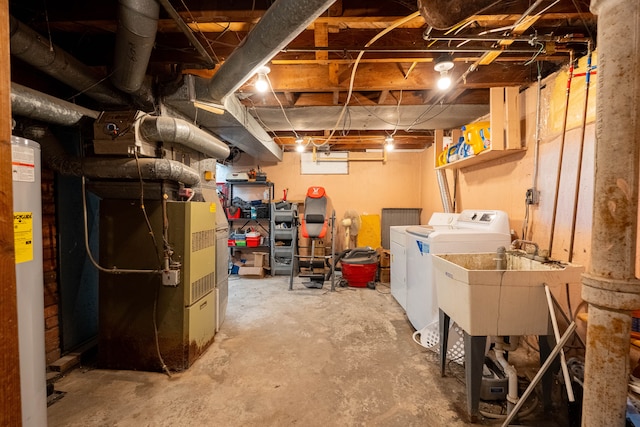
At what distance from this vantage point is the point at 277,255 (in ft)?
15.7

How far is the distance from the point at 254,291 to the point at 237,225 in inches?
67.8

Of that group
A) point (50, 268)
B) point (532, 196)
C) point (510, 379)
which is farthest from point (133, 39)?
point (532, 196)

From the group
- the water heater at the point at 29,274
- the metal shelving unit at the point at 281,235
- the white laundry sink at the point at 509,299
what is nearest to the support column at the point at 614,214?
the white laundry sink at the point at 509,299

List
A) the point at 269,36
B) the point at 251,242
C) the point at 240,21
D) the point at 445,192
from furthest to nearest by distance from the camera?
the point at 251,242 < the point at 445,192 < the point at 240,21 < the point at 269,36

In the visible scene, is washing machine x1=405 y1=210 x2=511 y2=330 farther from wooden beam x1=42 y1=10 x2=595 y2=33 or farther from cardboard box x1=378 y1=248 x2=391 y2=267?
cardboard box x1=378 y1=248 x2=391 y2=267

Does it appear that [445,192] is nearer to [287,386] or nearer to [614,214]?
[614,214]

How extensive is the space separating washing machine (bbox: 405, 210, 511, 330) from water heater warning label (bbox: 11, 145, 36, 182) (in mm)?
2455

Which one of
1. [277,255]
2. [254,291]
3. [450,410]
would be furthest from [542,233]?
[277,255]

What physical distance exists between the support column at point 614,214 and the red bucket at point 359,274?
3206 mm

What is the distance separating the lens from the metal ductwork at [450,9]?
114 centimetres

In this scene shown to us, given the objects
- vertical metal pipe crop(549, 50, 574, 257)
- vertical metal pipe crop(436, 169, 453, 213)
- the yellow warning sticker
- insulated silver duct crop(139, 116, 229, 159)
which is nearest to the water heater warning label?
the yellow warning sticker

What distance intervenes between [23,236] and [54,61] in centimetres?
114

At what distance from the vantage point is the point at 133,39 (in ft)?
4.60

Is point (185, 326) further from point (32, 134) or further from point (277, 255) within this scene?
point (277, 255)
